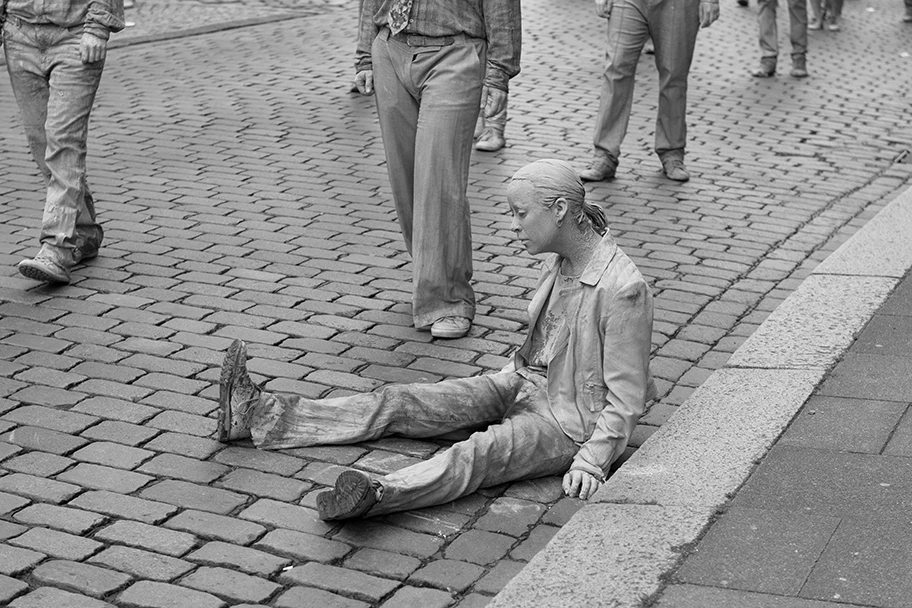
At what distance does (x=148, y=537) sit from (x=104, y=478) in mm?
457

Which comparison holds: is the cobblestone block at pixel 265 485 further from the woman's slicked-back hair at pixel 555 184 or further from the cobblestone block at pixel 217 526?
the woman's slicked-back hair at pixel 555 184

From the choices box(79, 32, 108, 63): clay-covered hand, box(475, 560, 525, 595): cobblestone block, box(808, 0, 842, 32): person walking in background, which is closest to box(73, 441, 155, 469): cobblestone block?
box(475, 560, 525, 595): cobblestone block

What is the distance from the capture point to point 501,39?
5.61 metres

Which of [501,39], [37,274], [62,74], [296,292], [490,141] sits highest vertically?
[501,39]

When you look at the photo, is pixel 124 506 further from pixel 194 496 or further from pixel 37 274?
pixel 37 274

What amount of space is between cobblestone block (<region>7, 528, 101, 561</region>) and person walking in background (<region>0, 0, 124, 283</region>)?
8.32ft

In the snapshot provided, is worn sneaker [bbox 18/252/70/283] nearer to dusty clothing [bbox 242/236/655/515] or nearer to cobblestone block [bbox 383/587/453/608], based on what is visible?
dusty clothing [bbox 242/236/655/515]

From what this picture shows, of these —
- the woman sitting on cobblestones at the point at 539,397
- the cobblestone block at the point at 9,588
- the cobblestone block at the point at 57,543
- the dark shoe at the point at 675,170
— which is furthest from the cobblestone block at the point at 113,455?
the dark shoe at the point at 675,170

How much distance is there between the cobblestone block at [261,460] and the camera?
14.4 ft

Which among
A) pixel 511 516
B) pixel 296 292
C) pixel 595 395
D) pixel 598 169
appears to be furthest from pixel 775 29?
pixel 511 516

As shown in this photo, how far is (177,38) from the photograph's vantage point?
47.2 feet

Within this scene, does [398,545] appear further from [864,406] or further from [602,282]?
[864,406]

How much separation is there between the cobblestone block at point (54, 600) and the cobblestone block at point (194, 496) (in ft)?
1.96

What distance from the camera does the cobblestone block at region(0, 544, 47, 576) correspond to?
368 cm
